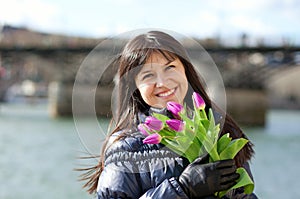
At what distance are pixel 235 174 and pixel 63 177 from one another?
906 centimetres

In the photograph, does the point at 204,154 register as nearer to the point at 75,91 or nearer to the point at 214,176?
the point at 214,176

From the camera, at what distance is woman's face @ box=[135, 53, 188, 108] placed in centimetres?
124

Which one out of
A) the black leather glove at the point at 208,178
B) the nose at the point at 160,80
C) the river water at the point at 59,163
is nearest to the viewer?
the black leather glove at the point at 208,178

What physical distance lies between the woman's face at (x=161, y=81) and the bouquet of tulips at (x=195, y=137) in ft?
0.34

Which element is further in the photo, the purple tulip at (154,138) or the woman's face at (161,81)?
the woman's face at (161,81)

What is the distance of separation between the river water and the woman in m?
0.08

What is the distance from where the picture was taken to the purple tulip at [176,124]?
1.10 m

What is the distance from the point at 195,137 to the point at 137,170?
14 cm

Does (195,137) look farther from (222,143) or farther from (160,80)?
(160,80)

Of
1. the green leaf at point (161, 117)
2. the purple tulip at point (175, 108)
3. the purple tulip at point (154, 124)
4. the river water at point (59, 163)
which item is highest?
the purple tulip at point (175, 108)

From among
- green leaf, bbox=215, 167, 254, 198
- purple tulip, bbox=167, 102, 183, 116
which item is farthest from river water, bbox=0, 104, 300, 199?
green leaf, bbox=215, 167, 254, 198

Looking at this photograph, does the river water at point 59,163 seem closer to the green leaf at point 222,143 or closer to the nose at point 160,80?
the nose at point 160,80

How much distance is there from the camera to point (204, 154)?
3.62 feet

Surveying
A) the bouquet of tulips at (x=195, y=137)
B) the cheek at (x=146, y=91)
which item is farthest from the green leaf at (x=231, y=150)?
the cheek at (x=146, y=91)
